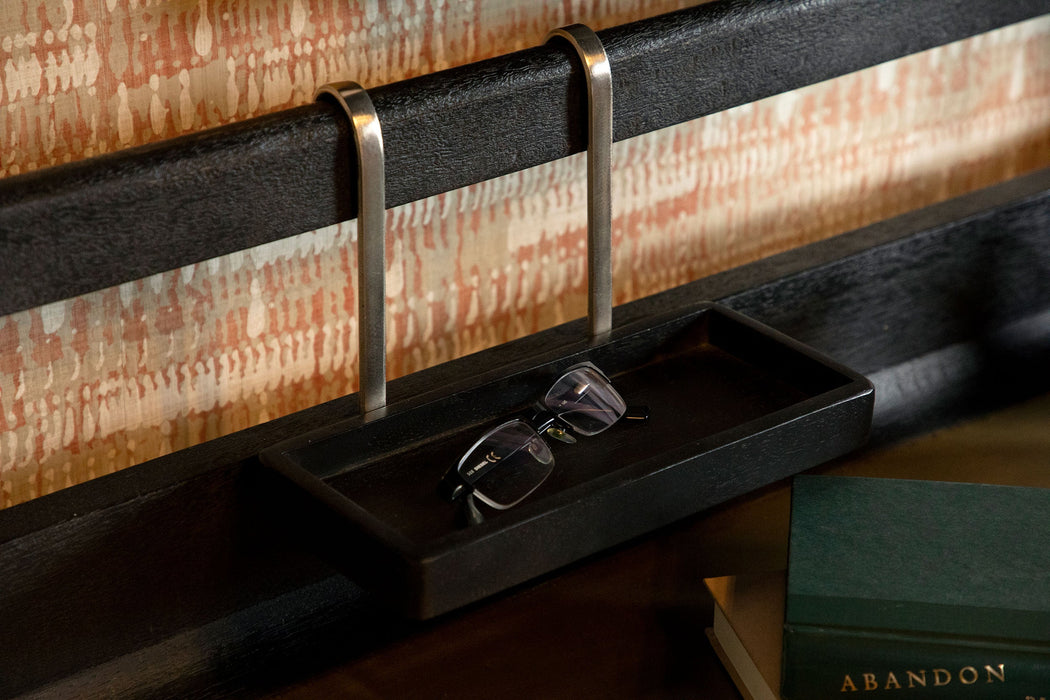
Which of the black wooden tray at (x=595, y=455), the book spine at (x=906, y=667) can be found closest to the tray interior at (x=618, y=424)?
the black wooden tray at (x=595, y=455)

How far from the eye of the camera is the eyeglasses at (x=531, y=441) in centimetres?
60

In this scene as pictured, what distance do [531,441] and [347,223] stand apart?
0.16 meters

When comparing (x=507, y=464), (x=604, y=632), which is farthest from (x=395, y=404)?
(x=604, y=632)

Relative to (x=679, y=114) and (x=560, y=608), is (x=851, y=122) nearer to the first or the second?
(x=679, y=114)

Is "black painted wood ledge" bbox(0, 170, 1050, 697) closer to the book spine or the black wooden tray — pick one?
the black wooden tray

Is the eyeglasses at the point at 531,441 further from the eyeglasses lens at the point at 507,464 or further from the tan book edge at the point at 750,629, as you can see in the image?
the tan book edge at the point at 750,629

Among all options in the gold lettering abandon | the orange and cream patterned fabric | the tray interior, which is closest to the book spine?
the gold lettering abandon

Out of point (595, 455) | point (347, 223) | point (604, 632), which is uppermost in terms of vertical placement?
point (347, 223)

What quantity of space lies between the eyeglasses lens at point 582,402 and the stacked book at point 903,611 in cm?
11

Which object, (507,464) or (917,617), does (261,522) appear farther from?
(917,617)

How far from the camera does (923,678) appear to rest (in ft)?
1.90

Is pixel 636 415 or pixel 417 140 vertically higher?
pixel 417 140

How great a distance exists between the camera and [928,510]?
2.11 ft

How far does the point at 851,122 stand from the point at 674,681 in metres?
0.42
